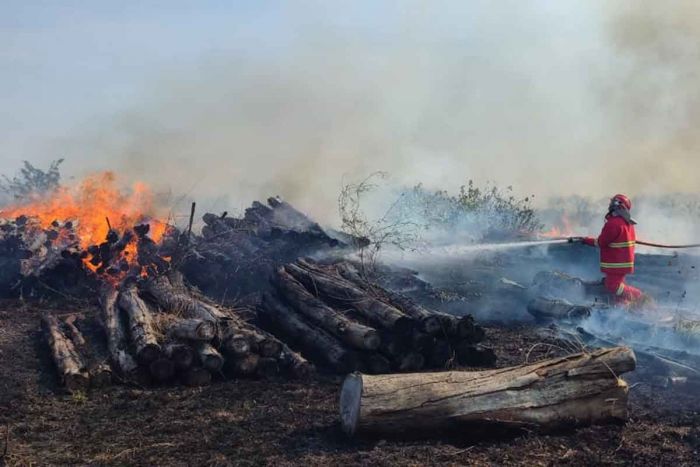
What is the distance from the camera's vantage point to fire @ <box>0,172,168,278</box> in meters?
12.8

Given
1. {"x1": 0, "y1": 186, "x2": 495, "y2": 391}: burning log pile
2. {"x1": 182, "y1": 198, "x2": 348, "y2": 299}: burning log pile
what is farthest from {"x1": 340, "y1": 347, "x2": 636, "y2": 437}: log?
{"x1": 182, "y1": 198, "x2": 348, "y2": 299}: burning log pile

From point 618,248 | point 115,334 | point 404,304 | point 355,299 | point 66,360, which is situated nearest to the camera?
point 66,360

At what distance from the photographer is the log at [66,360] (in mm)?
7012

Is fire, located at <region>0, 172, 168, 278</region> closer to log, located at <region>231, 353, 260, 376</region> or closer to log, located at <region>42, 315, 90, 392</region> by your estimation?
log, located at <region>42, 315, 90, 392</region>

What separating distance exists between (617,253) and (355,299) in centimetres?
471

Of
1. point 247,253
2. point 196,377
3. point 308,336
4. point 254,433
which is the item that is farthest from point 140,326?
point 247,253

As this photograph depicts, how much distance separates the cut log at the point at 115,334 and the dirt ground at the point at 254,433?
1.18ft

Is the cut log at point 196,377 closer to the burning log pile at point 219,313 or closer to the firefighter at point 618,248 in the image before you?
the burning log pile at point 219,313

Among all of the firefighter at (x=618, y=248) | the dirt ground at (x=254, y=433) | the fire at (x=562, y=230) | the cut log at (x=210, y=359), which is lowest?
the dirt ground at (x=254, y=433)

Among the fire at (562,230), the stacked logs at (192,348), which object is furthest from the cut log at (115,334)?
the fire at (562,230)

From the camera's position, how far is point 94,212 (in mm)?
13672

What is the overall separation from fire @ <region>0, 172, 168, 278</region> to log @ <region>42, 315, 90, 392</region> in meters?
3.35

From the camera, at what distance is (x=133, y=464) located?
5.18m

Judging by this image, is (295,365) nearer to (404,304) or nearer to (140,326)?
(404,304)
